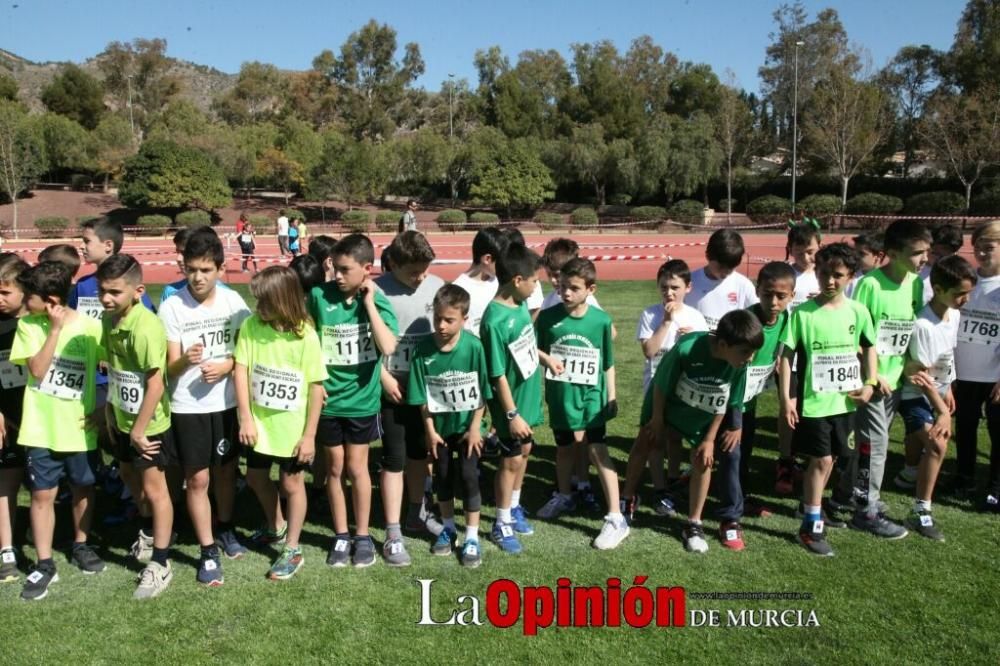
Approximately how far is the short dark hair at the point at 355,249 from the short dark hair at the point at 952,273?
3669 millimetres

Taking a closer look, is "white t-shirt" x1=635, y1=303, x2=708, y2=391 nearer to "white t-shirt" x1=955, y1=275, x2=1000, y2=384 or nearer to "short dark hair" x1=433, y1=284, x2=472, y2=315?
"short dark hair" x1=433, y1=284, x2=472, y2=315

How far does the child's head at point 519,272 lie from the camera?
4492 mm

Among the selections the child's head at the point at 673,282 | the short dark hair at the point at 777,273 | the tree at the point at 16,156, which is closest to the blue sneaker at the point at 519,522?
the child's head at the point at 673,282

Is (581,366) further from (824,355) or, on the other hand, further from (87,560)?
(87,560)

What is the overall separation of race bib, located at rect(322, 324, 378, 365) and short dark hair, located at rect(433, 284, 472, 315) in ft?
1.62

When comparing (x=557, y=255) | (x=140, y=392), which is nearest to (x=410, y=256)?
(x=557, y=255)

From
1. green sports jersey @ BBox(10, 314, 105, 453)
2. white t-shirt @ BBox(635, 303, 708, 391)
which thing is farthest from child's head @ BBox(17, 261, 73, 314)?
white t-shirt @ BBox(635, 303, 708, 391)

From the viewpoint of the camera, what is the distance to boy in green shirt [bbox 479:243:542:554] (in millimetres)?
4430

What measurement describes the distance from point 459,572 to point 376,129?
86952mm

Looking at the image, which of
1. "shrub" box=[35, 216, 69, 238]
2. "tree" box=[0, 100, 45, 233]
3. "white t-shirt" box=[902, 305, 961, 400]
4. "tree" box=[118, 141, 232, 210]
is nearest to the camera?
"white t-shirt" box=[902, 305, 961, 400]

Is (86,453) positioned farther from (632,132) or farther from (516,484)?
(632,132)

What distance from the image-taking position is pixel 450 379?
4359 millimetres

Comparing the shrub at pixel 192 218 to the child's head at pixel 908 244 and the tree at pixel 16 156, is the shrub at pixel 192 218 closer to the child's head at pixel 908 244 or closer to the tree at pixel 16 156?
the tree at pixel 16 156

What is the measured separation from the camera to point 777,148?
2427 inches
